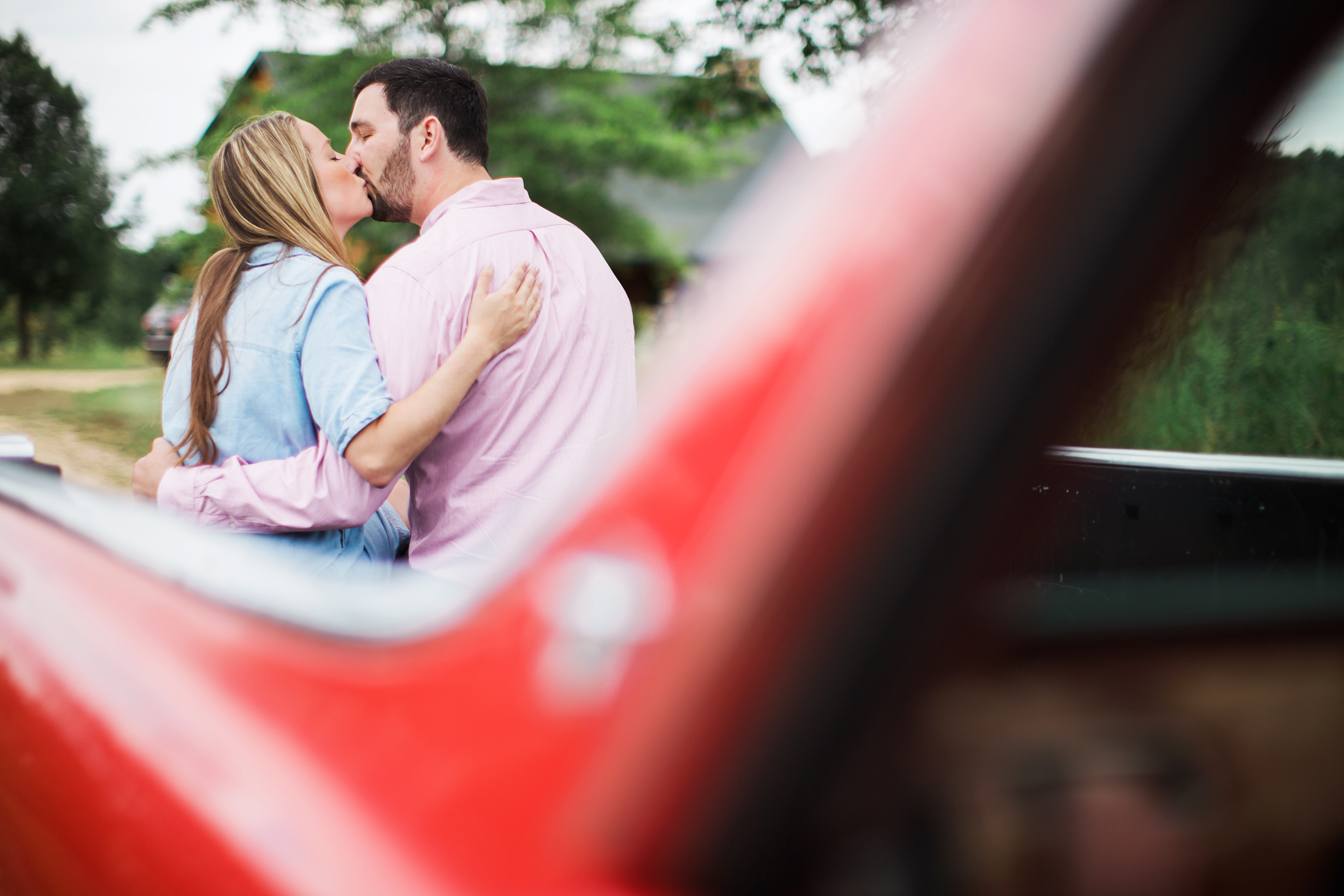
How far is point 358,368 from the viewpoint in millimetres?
1892

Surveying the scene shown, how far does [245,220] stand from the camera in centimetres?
213

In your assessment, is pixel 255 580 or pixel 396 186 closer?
pixel 255 580

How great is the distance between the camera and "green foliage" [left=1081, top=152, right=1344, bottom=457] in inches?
34.4

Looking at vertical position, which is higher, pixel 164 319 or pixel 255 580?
pixel 164 319

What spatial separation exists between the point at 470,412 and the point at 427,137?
684 millimetres

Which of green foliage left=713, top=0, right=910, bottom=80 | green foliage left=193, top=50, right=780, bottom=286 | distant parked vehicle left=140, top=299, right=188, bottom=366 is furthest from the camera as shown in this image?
distant parked vehicle left=140, top=299, right=188, bottom=366

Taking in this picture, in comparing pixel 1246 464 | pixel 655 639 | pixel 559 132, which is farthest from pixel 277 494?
pixel 559 132

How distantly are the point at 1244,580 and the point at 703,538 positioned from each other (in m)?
0.59

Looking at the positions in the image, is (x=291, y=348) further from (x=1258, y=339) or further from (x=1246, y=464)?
(x=1246, y=464)

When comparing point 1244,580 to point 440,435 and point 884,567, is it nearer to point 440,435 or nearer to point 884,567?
point 884,567

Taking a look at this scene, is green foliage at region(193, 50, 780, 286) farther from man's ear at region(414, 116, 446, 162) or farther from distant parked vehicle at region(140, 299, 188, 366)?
man's ear at region(414, 116, 446, 162)

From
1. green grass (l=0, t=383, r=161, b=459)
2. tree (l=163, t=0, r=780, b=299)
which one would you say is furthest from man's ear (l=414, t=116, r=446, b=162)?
tree (l=163, t=0, r=780, b=299)

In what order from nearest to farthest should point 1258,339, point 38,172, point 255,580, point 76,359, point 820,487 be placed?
point 820,487 < point 255,580 < point 1258,339 < point 76,359 < point 38,172

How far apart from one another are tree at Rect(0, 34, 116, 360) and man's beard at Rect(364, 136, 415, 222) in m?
25.7
